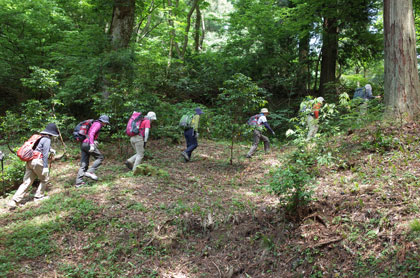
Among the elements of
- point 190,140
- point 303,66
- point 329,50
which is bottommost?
point 190,140

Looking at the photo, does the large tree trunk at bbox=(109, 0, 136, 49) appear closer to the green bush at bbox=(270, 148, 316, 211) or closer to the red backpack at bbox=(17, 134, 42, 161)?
the red backpack at bbox=(17, 134, 42, 161)

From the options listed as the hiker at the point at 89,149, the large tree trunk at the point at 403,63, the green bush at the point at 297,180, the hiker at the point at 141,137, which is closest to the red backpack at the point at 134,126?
the hiker at the point at 141,137

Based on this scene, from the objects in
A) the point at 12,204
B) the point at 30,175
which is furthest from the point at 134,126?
the point at 12,204

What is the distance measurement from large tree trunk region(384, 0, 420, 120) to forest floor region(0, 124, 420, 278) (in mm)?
692

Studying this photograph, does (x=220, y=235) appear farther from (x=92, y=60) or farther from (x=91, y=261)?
(x=92, y=60)

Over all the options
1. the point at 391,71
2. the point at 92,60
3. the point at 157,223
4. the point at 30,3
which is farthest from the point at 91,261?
the point at 30,3

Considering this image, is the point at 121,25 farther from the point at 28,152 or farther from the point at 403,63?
the point at 403,63

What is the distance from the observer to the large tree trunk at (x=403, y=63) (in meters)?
6.64

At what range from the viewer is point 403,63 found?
6.71 m

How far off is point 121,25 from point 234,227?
10.5m

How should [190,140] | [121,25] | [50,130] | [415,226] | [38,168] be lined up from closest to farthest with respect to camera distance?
1. [415,226]
2. [38,168]
3. [50,130]
4. [190,140]
5. [121,25]

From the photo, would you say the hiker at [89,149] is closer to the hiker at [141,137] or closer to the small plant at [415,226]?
the hiker at [141,137]

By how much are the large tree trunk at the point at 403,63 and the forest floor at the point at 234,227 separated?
2.27ft

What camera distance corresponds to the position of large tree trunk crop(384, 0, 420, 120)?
6.64 m
